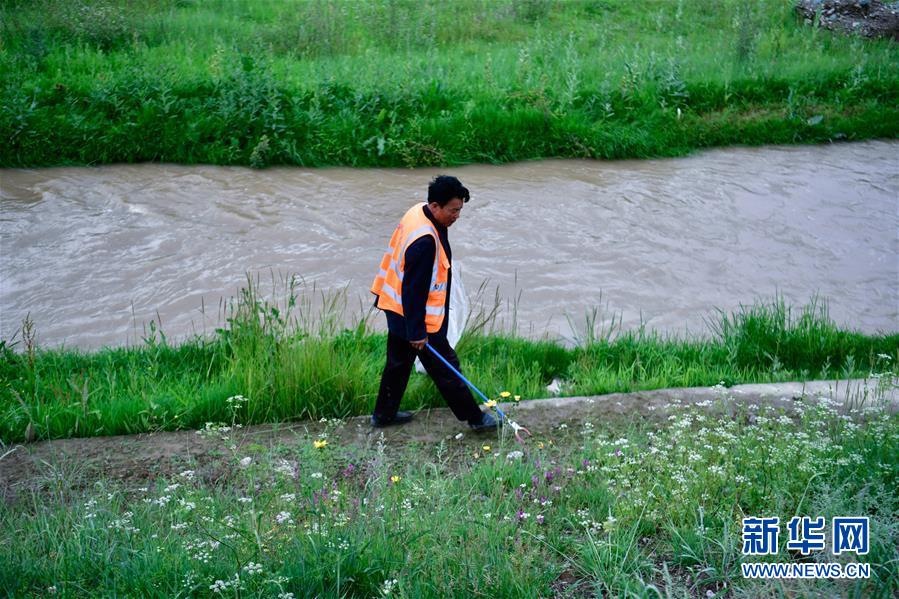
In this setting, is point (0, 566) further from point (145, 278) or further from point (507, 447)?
point (145, 278)

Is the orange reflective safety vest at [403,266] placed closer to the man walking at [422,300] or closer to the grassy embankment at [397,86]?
the man walking at [422,300]

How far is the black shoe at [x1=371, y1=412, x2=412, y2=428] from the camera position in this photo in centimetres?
605

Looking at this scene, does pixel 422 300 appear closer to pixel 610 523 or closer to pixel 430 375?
pixel 430 375

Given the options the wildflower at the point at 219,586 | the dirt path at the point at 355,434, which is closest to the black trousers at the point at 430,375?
the dirt path at the point at 355,434

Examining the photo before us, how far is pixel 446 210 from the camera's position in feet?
18.1

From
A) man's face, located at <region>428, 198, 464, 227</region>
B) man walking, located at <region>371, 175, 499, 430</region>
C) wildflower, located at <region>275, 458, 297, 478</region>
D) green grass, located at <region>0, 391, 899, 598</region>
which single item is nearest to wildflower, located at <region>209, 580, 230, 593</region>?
green grass, located at <region>0, 391, 899, 598</region>

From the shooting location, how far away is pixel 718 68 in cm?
1407

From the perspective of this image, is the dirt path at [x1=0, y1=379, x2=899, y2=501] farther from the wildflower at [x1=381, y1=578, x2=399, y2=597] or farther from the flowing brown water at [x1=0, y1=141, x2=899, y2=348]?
the flowing brown water at [x1=0, y1=141, x2=899, y2=348]

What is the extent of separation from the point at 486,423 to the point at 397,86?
7.60 metres

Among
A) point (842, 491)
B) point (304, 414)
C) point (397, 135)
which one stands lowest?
point (304, 414)

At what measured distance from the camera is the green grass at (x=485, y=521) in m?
3.77

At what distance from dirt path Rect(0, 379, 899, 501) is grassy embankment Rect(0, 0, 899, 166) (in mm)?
6272

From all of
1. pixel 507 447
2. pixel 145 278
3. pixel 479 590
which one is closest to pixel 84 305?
pixel 145 278

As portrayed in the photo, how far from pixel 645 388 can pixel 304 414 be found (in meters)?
2.48
